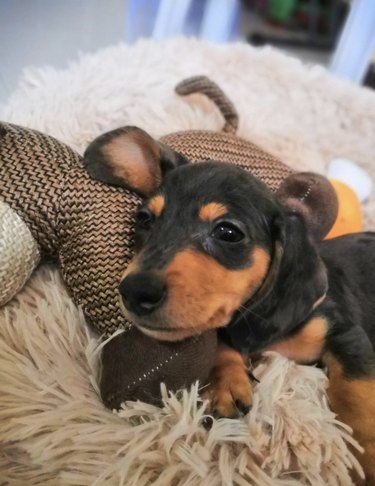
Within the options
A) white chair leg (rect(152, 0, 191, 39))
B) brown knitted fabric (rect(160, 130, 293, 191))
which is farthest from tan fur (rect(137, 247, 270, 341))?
white chair leg (rect(152, 0, 191, 39))

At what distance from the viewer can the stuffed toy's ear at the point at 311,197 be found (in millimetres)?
1397

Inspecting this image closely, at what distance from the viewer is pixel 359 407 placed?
1120 millimetres

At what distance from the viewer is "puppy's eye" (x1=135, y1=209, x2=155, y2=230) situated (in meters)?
1.11

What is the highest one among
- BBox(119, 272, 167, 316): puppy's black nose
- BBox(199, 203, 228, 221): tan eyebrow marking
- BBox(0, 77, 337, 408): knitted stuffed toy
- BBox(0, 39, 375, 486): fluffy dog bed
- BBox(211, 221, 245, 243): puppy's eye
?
BBox(199, 203, 228, 221): tan eyebrow marking

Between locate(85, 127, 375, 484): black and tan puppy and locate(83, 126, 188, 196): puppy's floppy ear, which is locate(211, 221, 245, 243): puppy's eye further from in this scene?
locate(83, 126, 188, 196): puppy's floppy ear

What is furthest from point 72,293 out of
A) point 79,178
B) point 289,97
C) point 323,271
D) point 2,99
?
point 289,97

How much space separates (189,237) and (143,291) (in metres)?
0.20

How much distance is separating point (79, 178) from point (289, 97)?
4.81 feet

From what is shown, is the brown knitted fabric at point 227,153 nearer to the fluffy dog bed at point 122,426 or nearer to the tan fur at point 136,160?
the tan fur at point 136,160

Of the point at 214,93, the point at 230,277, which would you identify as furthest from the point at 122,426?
the point at 214,93

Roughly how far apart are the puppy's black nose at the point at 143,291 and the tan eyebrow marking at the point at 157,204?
24 cm

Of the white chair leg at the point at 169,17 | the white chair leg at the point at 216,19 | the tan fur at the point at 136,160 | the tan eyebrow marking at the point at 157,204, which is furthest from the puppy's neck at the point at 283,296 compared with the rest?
the white chair leg at the point at 216,19

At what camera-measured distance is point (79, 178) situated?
1.18 metres

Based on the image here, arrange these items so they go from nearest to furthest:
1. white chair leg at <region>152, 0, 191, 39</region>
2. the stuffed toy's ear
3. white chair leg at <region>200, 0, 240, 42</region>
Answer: the stuffed toy's ear → white chair leg at <region>152, 0, 191, 39</region> → white chair leg at <region>200, 0, 240, 42</region>
